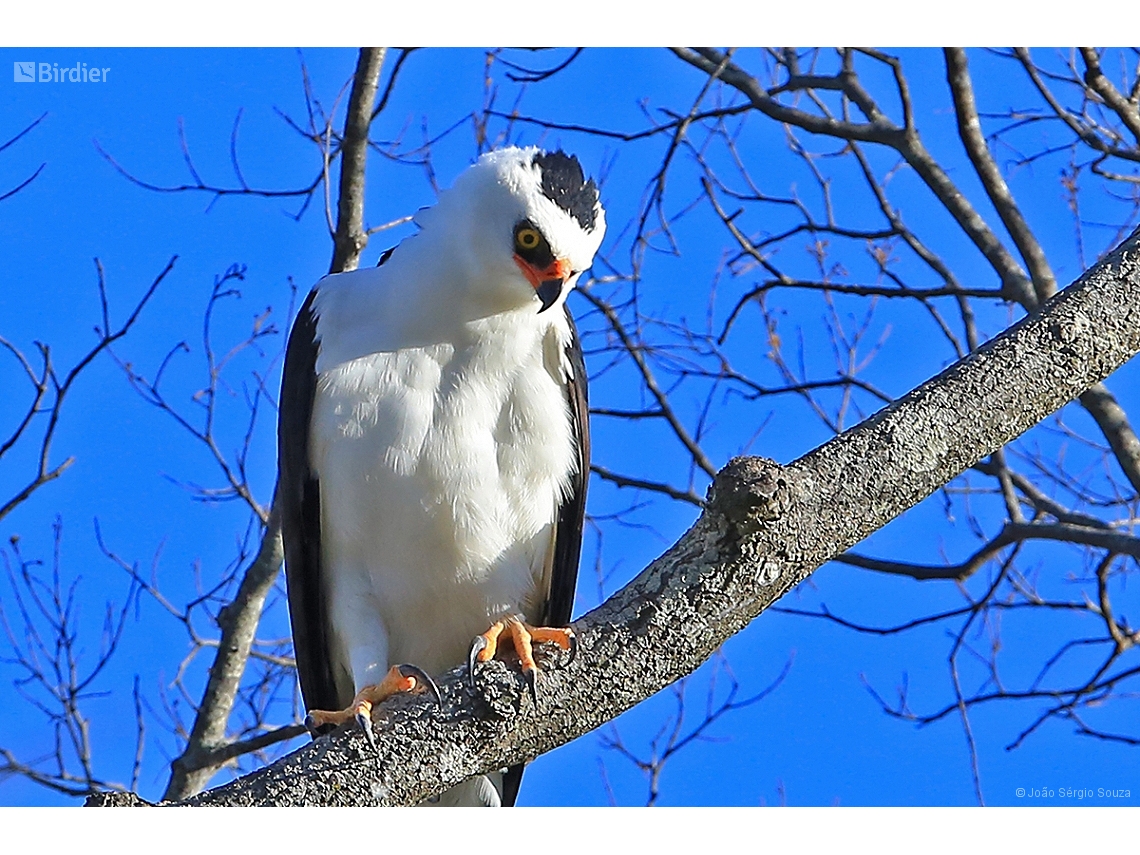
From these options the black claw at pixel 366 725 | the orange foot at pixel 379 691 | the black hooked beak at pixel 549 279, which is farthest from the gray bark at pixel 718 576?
the black hooked beak at pixel 549 279

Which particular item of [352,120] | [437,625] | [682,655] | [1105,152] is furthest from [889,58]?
[682,655]

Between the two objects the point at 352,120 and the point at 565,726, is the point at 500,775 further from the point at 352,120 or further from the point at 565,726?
the point at 352,120

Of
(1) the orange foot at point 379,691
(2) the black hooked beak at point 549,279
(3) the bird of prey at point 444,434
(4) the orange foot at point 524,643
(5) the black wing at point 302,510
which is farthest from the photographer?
(5) the black wing at point 302,510

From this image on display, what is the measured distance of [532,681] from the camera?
282cm

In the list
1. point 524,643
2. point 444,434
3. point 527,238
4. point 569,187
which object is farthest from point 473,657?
point 569,187

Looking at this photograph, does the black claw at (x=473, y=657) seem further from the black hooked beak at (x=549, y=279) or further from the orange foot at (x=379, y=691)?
the black hooked beak at (x=549, y=279)

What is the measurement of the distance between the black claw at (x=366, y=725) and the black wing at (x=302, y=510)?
4.14 ft

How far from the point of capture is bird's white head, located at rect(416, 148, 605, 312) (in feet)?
12.4

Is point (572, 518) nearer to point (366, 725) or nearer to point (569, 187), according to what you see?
point (569, 187)

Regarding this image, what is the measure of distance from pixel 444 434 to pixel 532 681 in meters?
1.27

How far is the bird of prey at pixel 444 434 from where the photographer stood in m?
3.89

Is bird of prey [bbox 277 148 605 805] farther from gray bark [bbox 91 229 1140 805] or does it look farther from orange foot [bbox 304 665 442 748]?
gray bark [bbox 91 229 1140 805]

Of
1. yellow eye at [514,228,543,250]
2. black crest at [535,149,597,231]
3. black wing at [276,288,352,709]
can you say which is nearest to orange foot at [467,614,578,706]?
black wing at [276,288,352,709]

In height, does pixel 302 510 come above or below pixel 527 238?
below
